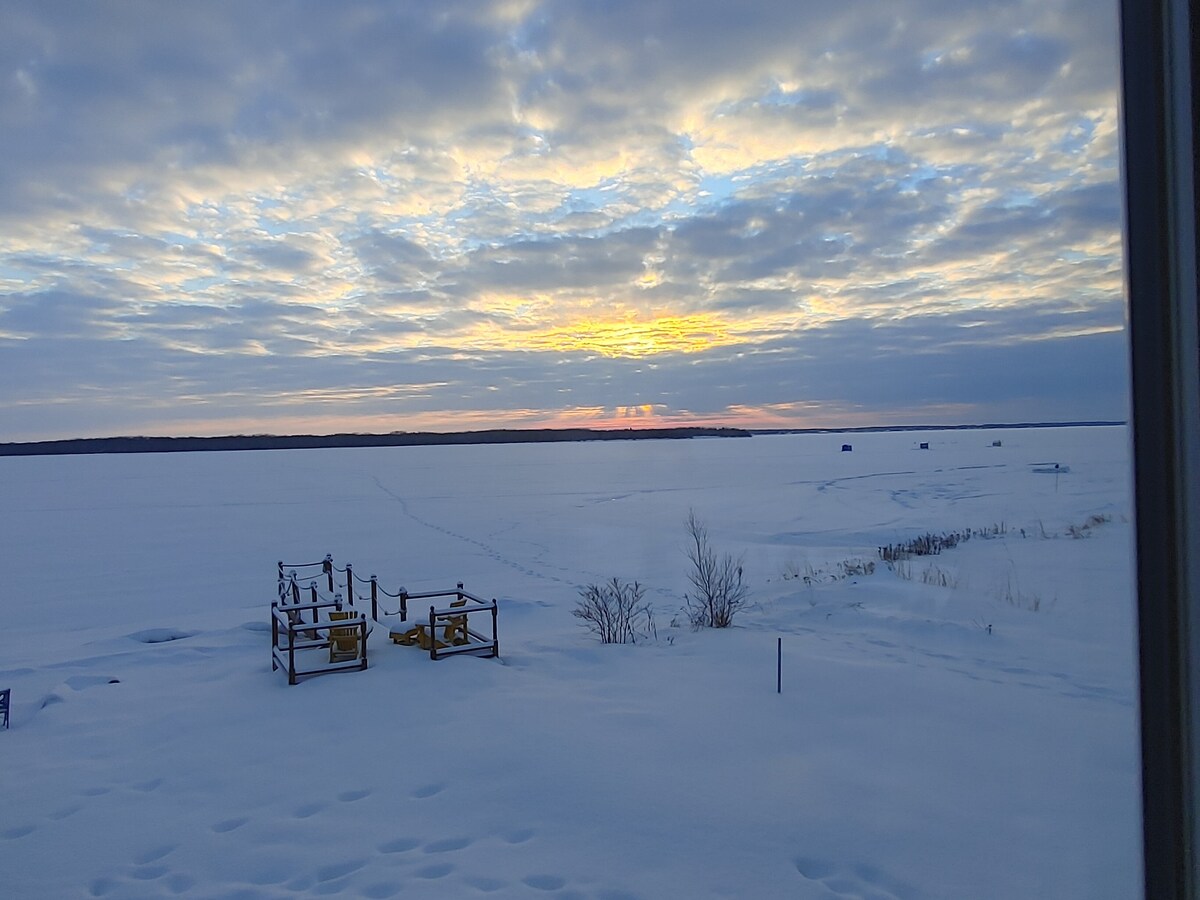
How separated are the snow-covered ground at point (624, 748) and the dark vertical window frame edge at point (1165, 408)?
6cm

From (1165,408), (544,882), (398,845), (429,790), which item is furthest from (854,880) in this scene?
(1165,408)

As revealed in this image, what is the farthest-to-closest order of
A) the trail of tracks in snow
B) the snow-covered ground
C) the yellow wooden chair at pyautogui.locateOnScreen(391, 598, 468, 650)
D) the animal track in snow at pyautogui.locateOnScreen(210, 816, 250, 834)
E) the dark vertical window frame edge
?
1. the trail of tracks in snow
2. the yellow wooden chair at pyautogui.locateOnScreen(391, 598, 468, 650)
3. the animal track in snow at pyautogui.locateOnScreen(210, 816, 250, 834)
4. the snow-covered ground
5. the dark vertical window frame edge

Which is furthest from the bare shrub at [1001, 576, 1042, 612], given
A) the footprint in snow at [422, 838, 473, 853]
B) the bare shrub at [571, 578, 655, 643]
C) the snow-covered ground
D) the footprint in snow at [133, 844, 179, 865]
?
the footprint in snow at [133, 844, 179, 865]

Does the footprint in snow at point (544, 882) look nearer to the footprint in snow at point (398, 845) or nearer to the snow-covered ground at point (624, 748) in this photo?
the snow-covered ground at point (624, 748)

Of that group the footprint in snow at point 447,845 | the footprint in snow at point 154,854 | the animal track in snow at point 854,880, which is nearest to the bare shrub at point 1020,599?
the animal track in snow at point 854,880

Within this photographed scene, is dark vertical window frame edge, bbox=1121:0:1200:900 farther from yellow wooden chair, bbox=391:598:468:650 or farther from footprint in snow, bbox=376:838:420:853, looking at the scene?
yellow wooden chair, bbox=391:598:468:650

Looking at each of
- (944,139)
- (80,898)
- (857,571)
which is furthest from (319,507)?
(944,139)

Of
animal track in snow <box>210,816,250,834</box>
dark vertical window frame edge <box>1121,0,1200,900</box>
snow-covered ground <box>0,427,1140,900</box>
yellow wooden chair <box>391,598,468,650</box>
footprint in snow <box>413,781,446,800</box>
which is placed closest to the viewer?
dark vertical window frame edge <box>1121,0,1200,900</box>

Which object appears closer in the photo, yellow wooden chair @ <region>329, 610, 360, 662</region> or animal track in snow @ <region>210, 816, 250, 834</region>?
animal track in snow @ <region>210, 816, 250, 834</region>

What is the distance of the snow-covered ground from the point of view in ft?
10.9

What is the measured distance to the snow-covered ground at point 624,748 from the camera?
131 inches

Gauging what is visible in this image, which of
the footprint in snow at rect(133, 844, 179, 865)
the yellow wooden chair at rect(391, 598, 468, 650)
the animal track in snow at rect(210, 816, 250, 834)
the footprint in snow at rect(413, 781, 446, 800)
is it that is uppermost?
the yellow wooden chair at rect(391, 598, 468, 650)

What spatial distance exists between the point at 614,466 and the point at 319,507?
75.7 feet

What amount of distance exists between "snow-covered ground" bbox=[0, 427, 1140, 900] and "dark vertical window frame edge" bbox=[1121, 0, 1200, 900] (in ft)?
0.19
